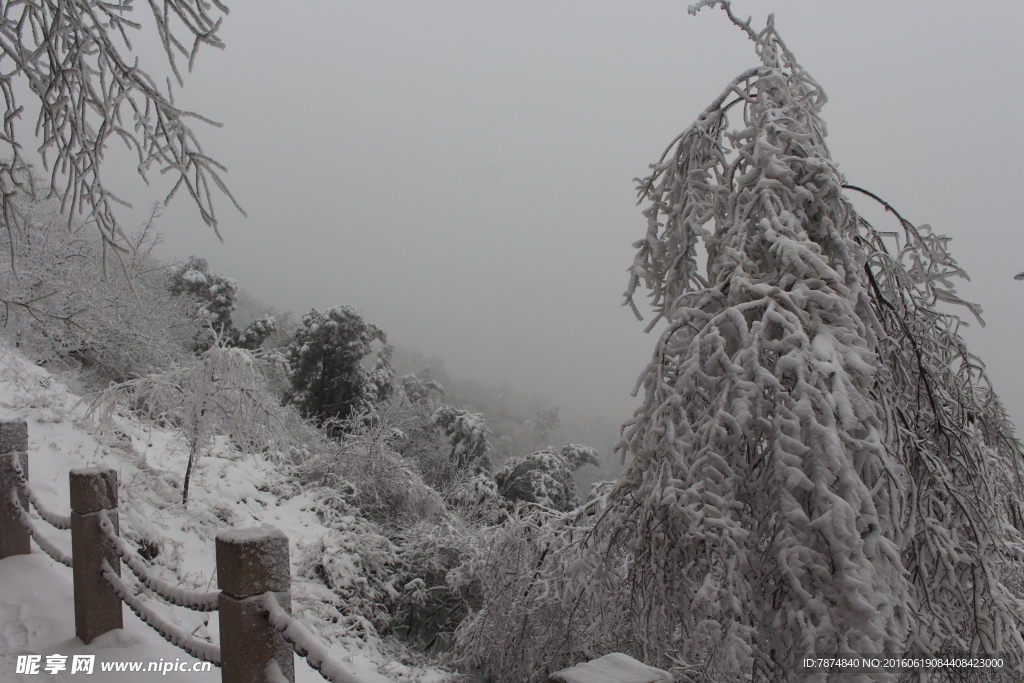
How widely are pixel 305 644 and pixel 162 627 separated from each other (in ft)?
3.72

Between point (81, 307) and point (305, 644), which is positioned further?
point (81, 307)

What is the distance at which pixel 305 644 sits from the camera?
1496 millimetres

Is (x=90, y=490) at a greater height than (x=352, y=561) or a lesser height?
greater

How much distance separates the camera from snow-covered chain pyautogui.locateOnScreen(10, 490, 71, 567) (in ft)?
9.58

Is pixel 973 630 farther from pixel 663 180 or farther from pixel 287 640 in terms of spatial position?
pixel 287 640

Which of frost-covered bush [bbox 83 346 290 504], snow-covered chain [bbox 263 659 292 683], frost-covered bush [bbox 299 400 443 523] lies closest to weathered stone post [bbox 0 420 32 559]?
snow-covered chain [bbox 263 659 292 683]

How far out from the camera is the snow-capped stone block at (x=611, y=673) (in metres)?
1.91

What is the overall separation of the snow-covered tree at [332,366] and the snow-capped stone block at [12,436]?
17.7 m

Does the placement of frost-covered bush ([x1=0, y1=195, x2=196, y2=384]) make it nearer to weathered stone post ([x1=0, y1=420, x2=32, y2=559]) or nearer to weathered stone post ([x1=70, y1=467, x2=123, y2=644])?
weathered stone post ([x1=0, y1=420, x2=32, y2=559])

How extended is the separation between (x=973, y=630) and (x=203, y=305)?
23.7 m

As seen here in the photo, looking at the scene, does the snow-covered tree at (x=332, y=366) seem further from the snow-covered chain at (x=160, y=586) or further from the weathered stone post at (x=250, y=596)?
the weathered stone post at (x=250, y=596)

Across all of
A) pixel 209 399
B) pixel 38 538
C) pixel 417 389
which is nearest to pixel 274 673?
pixel 38 538

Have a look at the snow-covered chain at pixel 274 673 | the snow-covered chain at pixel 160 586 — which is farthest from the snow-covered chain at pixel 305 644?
the snow-covered chain at pixel 160 586

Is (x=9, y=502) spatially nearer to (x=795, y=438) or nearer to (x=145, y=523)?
(x=145, y=523)
